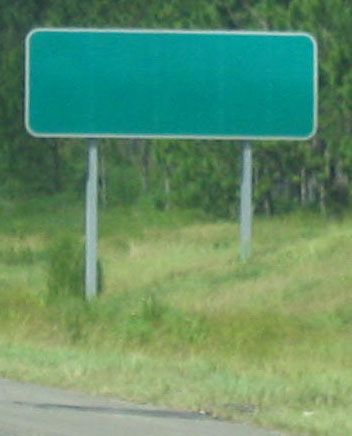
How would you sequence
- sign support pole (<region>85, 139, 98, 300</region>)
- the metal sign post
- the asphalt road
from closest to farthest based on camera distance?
1. the asphalt road
2. sign support pole (<region>85, 139, 98, 300</region>)
3. the metal sign post

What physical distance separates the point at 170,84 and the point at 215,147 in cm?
1676

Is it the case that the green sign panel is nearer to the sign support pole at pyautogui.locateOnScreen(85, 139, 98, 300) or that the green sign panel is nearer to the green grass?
the sign support pole at pyautogui.locateOnScreen(85, 139, 98, 300)

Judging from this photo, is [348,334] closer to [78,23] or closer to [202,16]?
[202,16]

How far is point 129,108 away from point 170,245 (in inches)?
355

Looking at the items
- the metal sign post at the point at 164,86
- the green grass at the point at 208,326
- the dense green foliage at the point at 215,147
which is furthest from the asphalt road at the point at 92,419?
the dense green foliage at the point at 215,147

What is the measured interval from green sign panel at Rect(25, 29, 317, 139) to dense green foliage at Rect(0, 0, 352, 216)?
10203 millimetres

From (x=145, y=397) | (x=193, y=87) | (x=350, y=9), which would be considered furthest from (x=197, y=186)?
(x=145, y=397)

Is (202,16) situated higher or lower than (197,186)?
higher

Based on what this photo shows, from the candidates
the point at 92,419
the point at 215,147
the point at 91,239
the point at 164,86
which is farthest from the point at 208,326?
the point at 215,147

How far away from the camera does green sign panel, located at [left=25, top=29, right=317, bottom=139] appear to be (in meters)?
23.1

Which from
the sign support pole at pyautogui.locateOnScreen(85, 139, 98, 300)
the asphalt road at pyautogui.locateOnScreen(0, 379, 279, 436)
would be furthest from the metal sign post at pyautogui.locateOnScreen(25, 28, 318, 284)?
the asphalt road at pyautogui.locateOnScreen(0, 379, 279, 436)

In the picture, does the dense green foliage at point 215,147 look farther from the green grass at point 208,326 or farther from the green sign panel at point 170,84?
the green sign panel at point 170,84

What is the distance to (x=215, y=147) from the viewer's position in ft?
133

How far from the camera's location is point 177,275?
89.0 feet
